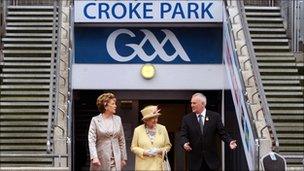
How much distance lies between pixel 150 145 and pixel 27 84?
7070 mm

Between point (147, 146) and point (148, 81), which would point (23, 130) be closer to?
point (148, 81)

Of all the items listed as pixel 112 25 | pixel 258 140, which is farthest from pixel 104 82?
pixel 258 140

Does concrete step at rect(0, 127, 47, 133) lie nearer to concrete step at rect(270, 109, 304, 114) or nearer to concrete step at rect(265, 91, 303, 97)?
concrete step at rect(270, 109, 304, 114)

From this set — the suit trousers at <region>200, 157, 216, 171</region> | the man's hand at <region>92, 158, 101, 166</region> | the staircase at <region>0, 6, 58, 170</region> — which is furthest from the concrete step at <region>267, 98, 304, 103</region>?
the man's hand at <region>92, 158, 101, 166</region>

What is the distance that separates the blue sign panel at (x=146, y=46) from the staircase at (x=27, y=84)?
137 cm

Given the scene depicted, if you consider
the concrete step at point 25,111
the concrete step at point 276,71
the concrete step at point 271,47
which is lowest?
the concrete step at point 25,111

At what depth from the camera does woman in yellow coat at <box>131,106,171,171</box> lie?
33.8ft

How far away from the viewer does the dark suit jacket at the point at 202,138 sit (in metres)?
10.3

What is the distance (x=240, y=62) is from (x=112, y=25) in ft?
13.1

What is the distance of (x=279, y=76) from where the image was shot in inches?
676

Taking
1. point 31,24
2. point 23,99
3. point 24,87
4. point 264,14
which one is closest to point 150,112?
point 23,99

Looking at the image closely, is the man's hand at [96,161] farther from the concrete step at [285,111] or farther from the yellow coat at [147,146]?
the concrete step at [285,111]

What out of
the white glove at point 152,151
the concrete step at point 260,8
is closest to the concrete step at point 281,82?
the concrete step at point 260,8

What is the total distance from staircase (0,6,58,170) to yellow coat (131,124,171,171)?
3.39m
